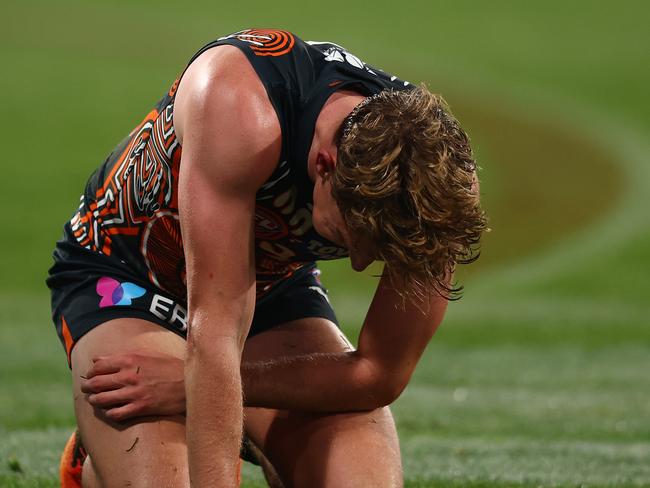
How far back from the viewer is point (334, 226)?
3.38 meters

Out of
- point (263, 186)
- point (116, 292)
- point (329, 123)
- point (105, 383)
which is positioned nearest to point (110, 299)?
point (116, 292)

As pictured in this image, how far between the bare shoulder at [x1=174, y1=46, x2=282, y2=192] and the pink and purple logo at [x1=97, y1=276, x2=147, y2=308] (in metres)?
0.81

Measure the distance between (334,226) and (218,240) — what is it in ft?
1.14

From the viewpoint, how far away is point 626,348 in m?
10.6

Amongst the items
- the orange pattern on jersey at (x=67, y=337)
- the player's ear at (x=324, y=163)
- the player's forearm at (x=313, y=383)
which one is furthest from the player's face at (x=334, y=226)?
the orange pattern on jersey at (x=67, y=337)

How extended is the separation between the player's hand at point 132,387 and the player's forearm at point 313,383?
0.29 meters

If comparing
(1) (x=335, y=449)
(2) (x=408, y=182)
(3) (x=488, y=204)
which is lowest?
(3) (x=488, y=204)

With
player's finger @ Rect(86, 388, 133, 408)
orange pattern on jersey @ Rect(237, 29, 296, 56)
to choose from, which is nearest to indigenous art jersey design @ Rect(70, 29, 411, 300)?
orange pattern on jersey @ Rect(237, 29, 296, 56)

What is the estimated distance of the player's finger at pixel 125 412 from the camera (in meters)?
3.74

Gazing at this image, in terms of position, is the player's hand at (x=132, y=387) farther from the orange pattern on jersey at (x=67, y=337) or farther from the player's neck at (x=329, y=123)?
the player's neck at (x=329, y=123)

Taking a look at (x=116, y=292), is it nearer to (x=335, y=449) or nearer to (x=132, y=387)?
(x=132, y=387)

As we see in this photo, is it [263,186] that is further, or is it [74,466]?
[74,466]

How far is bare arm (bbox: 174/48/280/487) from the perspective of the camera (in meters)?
3.24

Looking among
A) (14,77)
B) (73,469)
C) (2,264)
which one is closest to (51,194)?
(2,264)
